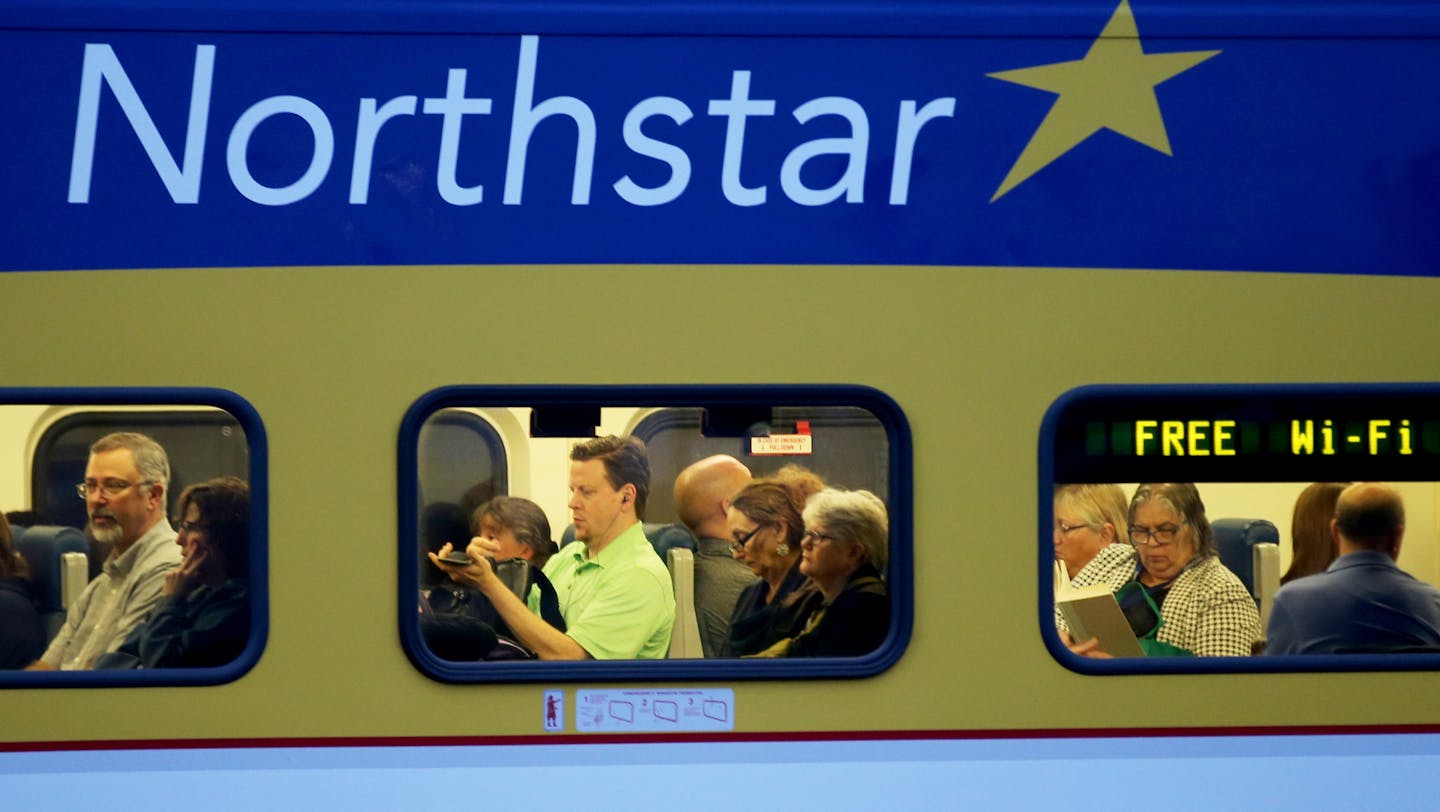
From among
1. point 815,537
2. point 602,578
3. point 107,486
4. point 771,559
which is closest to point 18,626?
point 107,486

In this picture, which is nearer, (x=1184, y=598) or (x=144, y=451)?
(x=144, y=451)

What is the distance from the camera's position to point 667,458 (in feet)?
11.4

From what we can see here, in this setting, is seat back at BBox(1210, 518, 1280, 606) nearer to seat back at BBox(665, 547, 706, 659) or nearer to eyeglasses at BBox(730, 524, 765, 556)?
eyeglasses at BBox(730, 524, 765, 556)

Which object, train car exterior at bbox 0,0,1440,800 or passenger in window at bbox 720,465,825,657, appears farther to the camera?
passenger in window at bbox 720,465,825,657

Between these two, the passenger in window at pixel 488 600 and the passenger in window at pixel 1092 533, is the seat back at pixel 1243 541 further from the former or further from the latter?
the passenger in window at pixel 488 600

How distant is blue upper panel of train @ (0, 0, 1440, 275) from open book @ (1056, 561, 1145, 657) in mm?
808

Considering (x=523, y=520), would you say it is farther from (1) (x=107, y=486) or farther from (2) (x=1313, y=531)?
(2) (x=1313, y=531)

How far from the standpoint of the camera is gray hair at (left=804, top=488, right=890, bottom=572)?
3.48 metres

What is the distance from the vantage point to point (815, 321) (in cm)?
344

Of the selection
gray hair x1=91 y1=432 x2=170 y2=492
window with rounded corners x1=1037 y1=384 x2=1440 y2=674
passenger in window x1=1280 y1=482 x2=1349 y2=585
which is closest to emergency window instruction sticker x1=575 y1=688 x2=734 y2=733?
window with rounded corners x1=1037 y1=384 x2=1440 y2=674

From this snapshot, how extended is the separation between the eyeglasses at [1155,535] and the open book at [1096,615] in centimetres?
14

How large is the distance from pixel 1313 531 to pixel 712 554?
1.51 m

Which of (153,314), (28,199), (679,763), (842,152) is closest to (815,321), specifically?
(842,152)

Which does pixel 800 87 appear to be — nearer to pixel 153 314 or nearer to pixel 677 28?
pixel 677 28
